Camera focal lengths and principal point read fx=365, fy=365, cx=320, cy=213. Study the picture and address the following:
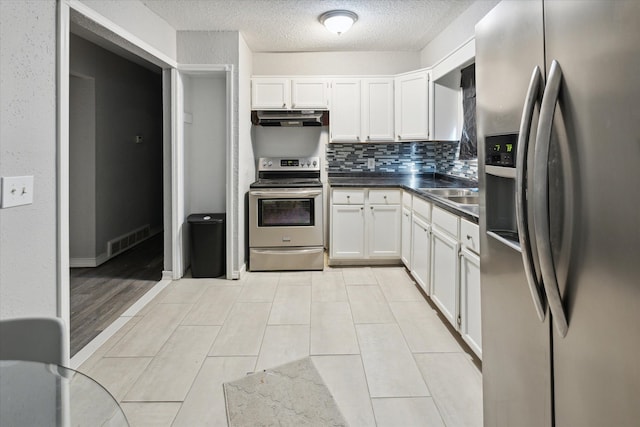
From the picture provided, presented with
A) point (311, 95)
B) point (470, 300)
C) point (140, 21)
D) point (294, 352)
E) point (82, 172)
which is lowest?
point (294, 352)

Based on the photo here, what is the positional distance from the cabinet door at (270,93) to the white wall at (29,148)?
251 cm

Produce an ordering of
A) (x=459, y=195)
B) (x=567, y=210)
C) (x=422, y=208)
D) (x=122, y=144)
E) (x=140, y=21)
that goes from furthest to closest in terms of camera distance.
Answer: (x=122, y=144), (x=459, y=195), (x=422, y=208), (x=140, y=21), (x=567, y=210)

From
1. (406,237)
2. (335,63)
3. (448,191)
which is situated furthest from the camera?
(335,63)

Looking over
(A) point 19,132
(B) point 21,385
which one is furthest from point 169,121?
(B) point 21,385

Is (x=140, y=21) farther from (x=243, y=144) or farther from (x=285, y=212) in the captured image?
(x=285, y=212)

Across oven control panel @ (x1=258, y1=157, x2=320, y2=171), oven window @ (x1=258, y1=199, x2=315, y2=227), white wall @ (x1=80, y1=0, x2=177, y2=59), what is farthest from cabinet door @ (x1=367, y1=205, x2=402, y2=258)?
white wall @ (x1=80, y1=0, x2=177, y2=59)

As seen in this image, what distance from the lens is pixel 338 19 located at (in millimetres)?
3213

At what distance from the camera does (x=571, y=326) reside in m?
0.91

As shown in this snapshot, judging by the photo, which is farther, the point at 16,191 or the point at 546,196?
the point at 16,191

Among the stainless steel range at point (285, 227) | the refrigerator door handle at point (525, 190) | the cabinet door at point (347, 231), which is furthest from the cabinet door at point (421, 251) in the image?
the refrigerator door handle at point (525, 190)

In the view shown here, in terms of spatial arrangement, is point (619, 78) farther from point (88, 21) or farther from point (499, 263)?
point (88, 21)

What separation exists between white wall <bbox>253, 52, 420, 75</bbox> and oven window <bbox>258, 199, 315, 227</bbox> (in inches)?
65.7

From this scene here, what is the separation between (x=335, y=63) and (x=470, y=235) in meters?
3.13

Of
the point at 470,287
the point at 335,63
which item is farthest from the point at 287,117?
the point at 470,287
